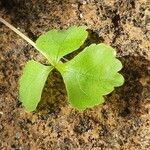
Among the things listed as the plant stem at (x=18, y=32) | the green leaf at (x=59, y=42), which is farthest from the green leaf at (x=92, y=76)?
the plant stem at (x=18, y=32)

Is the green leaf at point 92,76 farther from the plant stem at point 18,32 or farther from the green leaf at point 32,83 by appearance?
the plant stem at point 18,32

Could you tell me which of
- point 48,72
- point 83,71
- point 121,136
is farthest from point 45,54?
point 121,136

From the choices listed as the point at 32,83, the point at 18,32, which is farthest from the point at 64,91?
the point at 18,32

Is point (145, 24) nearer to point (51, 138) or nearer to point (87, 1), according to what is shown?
point (87, 1)

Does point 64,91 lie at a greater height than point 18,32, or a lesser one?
lesser

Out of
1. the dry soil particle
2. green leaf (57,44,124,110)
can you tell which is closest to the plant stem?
the dry soil particle

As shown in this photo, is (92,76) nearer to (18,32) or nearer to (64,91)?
(64,91)

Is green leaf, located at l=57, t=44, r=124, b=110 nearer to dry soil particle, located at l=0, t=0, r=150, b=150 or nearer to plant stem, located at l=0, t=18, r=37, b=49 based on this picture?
dry soil particle, located at l=0, t=0, r=150, b=150
